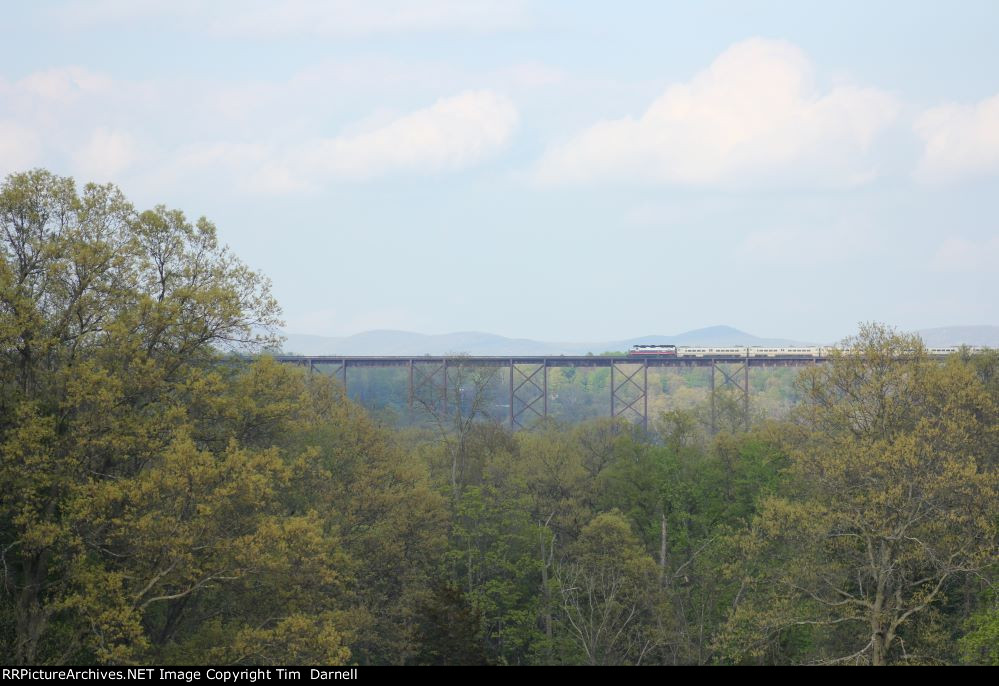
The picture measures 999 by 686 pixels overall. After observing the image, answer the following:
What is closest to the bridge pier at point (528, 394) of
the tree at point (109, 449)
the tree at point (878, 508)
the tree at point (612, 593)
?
the tree at point (612, 593)

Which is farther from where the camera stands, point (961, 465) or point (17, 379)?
point (961, 465)

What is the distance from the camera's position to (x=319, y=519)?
80.5 ft

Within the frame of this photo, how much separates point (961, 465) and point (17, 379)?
60.1 feet

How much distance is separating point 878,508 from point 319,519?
486 inches

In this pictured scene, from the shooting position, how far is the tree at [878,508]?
22.4 metres

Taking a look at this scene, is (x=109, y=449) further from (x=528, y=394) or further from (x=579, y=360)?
(x=528, y=394)

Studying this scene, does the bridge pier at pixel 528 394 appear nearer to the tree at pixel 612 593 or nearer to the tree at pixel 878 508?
the tree at pixel 612 593

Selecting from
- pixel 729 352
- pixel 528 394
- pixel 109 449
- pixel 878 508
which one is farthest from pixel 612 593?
pixel 528 394

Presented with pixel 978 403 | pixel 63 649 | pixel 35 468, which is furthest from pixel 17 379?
pixel 978 403

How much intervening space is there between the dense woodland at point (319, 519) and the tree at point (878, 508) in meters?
0.07

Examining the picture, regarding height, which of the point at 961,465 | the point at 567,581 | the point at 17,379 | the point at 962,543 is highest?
the point at 17,379

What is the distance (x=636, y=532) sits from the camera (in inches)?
1465

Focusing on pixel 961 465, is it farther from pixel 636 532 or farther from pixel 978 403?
pixel 636 532

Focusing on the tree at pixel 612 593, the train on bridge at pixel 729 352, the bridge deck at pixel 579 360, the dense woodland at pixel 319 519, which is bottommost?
the tree at pixel 612 593
